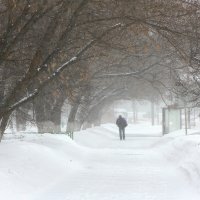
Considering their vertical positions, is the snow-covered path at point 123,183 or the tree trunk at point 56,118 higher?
the tree trunk at point 56,118

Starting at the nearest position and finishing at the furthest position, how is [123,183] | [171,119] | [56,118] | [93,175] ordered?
[123,183], [93,175], [56,118], [171,119]

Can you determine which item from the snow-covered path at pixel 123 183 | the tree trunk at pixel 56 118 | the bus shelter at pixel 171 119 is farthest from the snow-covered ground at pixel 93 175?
the bus shelter at pixel 171 119

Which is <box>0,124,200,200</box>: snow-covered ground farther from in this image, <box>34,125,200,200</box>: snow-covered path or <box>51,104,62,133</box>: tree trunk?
<box>51,104,62,133</box>: tree trunk

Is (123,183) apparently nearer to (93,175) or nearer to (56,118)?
(93,175)

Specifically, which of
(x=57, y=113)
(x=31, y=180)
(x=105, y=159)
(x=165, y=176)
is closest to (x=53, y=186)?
(x=31, y=180)

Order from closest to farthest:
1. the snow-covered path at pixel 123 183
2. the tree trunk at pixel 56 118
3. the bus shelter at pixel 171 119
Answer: the snow-covered path at pixel 123 183
the tree trunk at pixel 56 118
the bus shelter at pixel 171 119

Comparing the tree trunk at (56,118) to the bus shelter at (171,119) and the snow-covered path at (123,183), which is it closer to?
the bus shelter at (171,119)

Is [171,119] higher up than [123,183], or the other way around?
[171,119]

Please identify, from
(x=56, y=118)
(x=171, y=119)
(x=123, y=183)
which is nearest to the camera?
(x=123, y=183)

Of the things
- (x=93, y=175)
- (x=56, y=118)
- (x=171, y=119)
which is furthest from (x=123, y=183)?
(x=171, y=119)

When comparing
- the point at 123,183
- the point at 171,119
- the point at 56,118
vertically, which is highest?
the point at 171,119

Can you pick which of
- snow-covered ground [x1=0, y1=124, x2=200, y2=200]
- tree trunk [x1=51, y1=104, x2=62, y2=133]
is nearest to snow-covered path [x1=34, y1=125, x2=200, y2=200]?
Result: snow-covered ground [x1=0, y1=124, x2=200, y2=200]

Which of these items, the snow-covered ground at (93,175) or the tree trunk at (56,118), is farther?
the tree trunk at (56,118)

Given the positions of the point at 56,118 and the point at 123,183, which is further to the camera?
the point at 56,118
